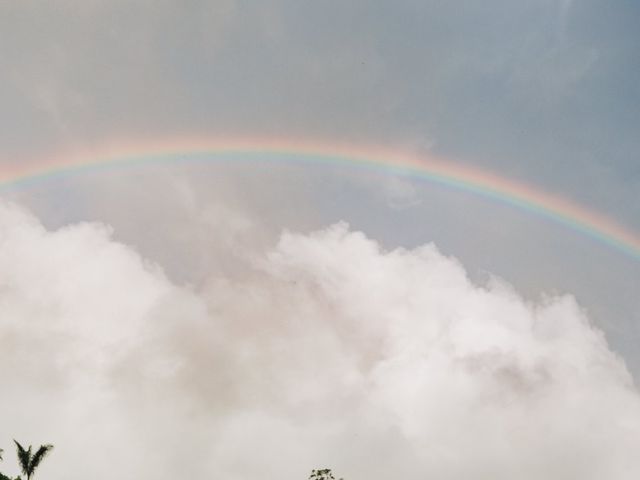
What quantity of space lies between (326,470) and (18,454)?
151 ft

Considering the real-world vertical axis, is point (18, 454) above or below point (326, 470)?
below

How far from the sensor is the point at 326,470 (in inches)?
3406

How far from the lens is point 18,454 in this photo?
53594mm

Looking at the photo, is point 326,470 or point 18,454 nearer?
point 18,454
